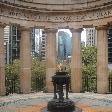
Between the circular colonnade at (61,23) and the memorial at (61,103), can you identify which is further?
the circular colonnade at (61,23)

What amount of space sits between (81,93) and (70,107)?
48.3 feet

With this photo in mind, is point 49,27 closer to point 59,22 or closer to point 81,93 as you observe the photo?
point 59,22

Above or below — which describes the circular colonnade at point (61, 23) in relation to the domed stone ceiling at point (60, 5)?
below

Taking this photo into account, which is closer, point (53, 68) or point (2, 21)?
point (2, 21)

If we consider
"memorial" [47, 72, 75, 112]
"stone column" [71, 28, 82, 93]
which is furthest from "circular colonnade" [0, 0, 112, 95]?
"memorial" [47, 72, 75, 112]

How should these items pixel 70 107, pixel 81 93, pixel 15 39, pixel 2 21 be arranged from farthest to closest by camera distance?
pixel 15 39, pixel 81 93, pixel 2 21, pixel 70 107

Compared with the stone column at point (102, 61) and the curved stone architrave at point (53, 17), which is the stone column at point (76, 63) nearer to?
the curved stone architrave at point (53, 17)

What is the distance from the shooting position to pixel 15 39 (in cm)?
15150

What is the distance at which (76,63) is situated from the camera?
1638 inches

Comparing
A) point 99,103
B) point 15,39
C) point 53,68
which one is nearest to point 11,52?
point 15,39

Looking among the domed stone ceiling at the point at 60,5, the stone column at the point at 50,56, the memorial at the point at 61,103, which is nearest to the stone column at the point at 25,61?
the stone column at the point at 50,56

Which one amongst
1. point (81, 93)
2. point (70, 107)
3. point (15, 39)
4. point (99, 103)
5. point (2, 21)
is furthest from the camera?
point (15, 39)

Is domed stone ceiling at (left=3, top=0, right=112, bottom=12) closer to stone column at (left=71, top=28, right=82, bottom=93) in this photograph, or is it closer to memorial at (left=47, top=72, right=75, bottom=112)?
stone column at (left=71, top=28, right=82, bottom=93)

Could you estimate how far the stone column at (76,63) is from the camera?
41.5 meters
